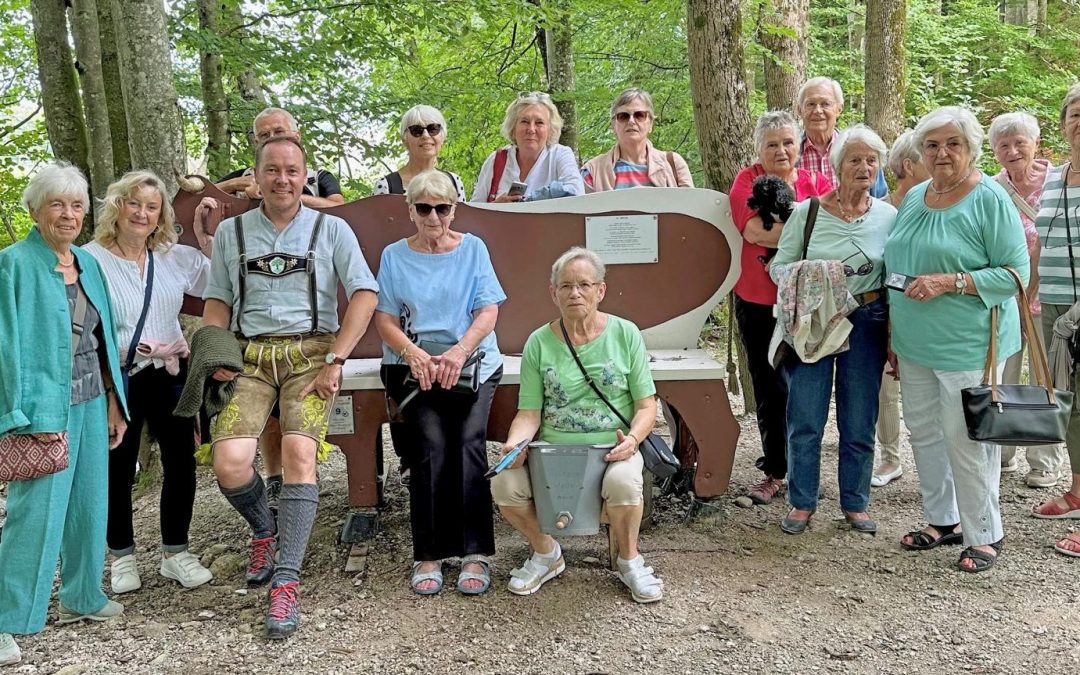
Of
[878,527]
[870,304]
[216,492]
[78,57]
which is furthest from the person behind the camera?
[78,57]

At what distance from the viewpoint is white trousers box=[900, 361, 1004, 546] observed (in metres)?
3.34

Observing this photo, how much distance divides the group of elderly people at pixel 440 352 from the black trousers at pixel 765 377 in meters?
0.21

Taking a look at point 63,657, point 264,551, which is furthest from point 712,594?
point 63,657

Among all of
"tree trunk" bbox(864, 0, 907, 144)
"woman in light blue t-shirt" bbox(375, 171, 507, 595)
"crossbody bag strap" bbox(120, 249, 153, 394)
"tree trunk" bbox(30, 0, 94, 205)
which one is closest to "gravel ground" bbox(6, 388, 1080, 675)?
"woman in light blue t-shirt" bbox(375, 171, 507, 595)

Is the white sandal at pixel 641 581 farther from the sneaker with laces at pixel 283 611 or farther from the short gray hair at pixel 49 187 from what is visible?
the short gray hair at pixel 49 187

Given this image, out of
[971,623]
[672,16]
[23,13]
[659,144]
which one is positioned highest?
[23,13]

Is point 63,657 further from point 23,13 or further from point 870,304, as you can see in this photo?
point 23,13

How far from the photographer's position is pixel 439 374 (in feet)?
11.1

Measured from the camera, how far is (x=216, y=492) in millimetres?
4902

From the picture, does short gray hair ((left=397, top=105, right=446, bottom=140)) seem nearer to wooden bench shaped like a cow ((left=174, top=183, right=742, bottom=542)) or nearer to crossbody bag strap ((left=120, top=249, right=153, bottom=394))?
wooden bench shaped like a cow ((left=174, top=183, right=742, bottom=542))

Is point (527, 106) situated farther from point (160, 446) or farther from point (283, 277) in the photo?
point (160, 446)

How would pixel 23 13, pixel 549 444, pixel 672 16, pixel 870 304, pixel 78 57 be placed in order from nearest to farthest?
pixel 549 444 → pixel 870 304 → pixel 78 57 → pixel 672 16 → pixel 23 13

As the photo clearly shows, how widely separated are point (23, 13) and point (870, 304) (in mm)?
9329

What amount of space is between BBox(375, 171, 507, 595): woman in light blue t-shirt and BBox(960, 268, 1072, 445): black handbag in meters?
1.98
